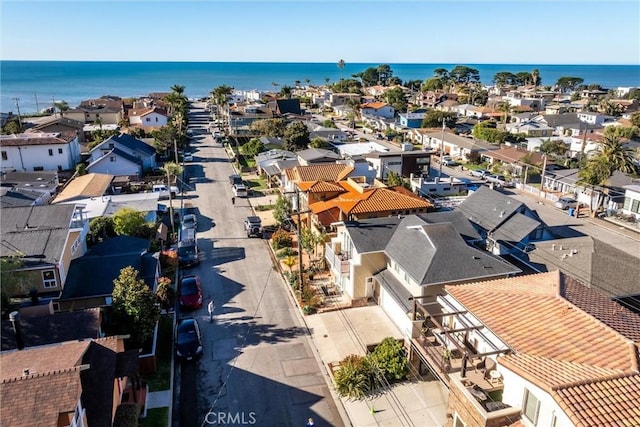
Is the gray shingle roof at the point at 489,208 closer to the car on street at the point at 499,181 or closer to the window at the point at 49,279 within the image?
the car on street at the point at 499,181

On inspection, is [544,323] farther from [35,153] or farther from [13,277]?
[35,153]

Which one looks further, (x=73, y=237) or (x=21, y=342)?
(x=73, y=237)

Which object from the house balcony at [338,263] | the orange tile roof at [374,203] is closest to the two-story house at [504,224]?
the orange tile roof at [374,203]

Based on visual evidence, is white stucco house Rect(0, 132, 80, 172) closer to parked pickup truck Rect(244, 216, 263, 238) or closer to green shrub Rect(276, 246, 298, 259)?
parked pickup truck Rect(244, 216, 263, 238)

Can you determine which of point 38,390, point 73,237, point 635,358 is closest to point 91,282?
point 73,237

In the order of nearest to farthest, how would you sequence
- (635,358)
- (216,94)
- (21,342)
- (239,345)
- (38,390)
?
(38,390) < (635,358) < (21,342) < (239,345) < (216,94)

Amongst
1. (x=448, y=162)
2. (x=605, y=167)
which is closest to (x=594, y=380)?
(x=605, y=167)

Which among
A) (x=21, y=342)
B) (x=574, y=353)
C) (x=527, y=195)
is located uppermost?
(x=574, y=353)

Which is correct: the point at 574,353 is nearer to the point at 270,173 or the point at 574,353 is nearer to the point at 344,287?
the point at 344,287
